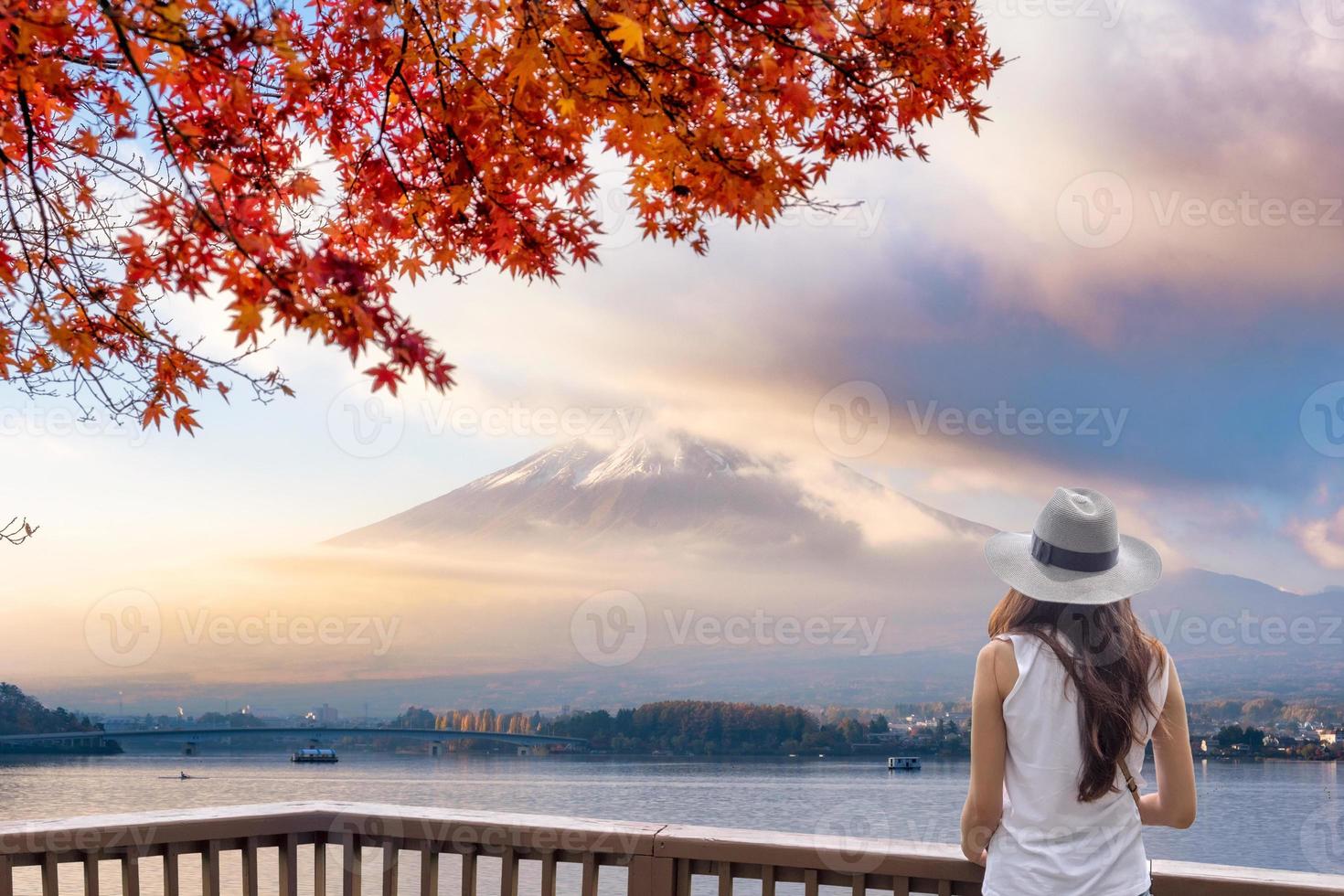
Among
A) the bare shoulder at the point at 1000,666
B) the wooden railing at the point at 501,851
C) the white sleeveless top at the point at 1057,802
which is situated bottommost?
the wooden railing at the point at 501,851

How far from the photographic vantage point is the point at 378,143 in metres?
3.94

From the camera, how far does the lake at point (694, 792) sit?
43406 mm

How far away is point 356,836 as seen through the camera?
257 cm

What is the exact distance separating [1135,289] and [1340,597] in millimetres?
40318

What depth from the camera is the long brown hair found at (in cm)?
170

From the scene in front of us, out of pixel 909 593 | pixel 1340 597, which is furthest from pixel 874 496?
pixel 1340 597

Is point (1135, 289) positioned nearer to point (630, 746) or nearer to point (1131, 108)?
point (1131, 108)

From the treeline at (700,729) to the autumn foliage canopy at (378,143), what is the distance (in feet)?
109
